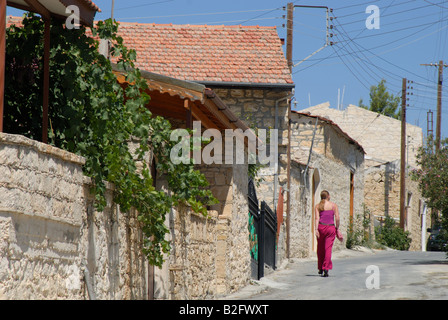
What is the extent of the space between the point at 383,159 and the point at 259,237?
25283mm

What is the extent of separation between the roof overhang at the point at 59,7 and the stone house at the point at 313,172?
1391 cm

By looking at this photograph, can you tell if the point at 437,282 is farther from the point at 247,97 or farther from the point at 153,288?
the point at 247,97

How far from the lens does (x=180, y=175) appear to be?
27.7 feet

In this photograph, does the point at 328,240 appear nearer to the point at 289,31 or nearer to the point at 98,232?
the point at 98,232

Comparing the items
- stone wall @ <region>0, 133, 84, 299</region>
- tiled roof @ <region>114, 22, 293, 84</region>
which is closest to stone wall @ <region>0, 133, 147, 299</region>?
stone wall @ <region>0, 133, 84, 299</region>

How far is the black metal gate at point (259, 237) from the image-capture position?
45.4 ft

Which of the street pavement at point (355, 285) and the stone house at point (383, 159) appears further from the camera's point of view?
the stone house at point (383, 159)

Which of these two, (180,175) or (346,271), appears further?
(346,271)

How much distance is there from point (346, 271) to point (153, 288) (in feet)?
22.1

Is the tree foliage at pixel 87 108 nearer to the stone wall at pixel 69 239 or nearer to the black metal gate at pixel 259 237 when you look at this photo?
the stone wall at pixel 69 239

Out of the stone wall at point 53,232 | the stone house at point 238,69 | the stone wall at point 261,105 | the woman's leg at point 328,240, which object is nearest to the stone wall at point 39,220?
the stone wall at point 53,232

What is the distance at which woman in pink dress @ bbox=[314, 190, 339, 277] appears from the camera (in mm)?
12852
